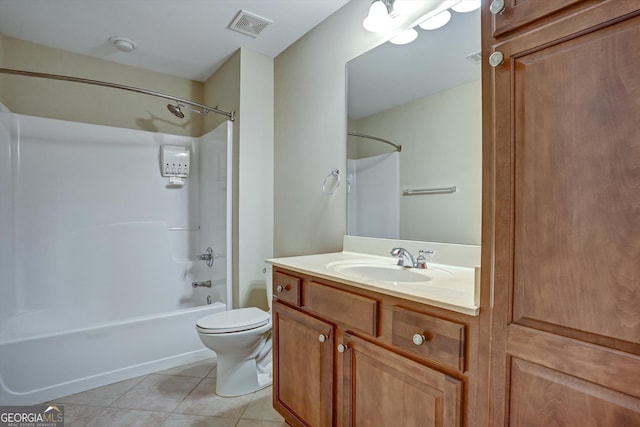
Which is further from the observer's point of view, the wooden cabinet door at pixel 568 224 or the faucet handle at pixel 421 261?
the faucet handle at pixel 421 261

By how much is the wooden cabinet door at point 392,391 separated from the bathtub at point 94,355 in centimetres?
158

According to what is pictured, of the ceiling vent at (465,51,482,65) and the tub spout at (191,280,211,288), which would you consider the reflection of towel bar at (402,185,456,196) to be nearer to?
the ceiling vent at (465,51,482,65)

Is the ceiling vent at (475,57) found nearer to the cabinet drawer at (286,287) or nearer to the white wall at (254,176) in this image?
the cabinet drawer at (286,287)

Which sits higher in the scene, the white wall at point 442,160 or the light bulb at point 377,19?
the light bulb at point 377,19

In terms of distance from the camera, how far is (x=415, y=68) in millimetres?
1570

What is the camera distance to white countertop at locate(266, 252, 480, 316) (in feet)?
2.68

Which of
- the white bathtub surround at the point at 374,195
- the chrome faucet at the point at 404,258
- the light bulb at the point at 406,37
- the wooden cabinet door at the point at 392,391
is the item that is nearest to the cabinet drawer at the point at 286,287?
the wooden cabinet door at the point at 392,391

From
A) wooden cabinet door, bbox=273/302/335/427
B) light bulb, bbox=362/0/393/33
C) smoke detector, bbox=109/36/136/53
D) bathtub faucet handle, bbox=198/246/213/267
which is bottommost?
wooden cabinet door, bbox=273/302/335/427

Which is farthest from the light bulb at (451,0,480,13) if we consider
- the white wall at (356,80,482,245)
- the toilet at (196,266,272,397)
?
the toilet at (196,266,272,397)

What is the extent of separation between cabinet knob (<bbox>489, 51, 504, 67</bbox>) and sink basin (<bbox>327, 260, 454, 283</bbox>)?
751mm

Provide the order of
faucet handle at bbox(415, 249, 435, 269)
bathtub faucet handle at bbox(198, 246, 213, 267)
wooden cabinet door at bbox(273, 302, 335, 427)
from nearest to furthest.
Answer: wooden cabinet door at bbox(273, 302, 335, 427), faucet handle at bbox(415, 249, 435, 269), bathtub faucet handle at bbox(198, 246, 213, 267)

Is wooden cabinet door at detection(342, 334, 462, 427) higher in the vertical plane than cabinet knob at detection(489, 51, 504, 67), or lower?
lower

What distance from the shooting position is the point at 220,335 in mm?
1766

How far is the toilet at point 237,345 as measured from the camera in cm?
179
